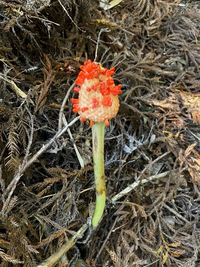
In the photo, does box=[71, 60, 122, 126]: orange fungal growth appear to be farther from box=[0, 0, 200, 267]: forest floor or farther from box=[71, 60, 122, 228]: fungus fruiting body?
box=[0, 0, 200, 267]: forest floor

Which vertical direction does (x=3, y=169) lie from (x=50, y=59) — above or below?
below

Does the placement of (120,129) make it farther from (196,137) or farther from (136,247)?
(136,247)

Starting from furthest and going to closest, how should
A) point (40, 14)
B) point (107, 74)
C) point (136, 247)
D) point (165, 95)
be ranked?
point (165, 95) → point (40, 14) → point (136, 247) → point (107, 74)

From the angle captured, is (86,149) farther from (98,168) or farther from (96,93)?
(96,93)

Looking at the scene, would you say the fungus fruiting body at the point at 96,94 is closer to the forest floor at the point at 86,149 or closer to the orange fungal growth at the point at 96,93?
the orange fungal growth at the point at 96,93

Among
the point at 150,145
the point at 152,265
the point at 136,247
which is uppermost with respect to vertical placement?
the point at 150,145

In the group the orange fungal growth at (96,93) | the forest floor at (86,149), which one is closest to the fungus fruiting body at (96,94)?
the orange fungal growth at (96,93)

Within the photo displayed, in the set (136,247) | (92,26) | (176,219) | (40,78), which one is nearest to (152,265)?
(136,247)
